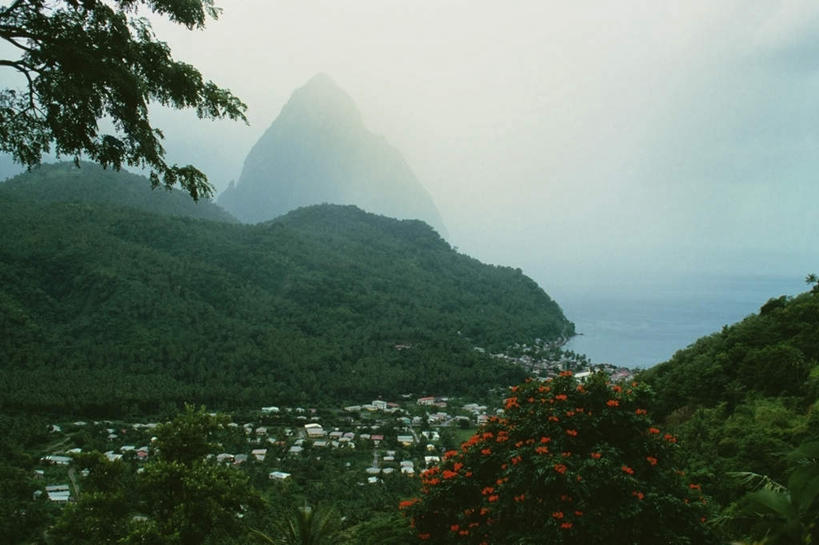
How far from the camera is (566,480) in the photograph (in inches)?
152

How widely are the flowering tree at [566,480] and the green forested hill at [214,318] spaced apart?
2999 centimetres

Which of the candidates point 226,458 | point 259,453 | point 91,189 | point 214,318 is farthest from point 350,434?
point 91,189

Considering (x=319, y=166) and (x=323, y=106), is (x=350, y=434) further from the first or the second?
(x=323, y=106)

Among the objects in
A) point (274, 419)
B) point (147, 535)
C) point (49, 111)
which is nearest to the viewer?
point (49, 111)

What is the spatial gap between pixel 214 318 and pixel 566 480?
4364cm

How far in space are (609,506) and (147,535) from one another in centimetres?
578

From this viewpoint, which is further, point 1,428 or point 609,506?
point 1,428

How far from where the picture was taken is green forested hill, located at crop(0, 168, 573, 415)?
3288 cm

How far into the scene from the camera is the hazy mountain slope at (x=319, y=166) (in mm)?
151500

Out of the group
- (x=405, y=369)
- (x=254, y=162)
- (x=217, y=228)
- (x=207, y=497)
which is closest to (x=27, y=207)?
(x=217, y=228)

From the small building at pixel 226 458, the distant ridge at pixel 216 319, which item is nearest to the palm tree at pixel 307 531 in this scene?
the small building at pixel 226 458

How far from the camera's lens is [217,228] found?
5969 centimetres

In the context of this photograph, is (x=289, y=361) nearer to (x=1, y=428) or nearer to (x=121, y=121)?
(x=1, y=428)

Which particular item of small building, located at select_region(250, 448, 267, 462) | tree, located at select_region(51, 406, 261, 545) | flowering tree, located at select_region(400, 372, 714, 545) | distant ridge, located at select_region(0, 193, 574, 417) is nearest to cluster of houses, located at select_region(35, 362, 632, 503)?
small building, located at select_region(250, 448, 267, 462)
